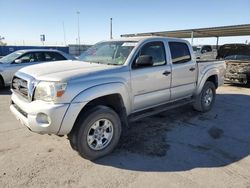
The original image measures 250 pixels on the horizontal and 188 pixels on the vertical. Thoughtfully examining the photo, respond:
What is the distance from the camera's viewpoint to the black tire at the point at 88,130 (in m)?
3.59

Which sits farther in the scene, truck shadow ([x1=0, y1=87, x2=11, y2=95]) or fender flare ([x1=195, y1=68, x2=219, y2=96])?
truck shadow ([x1=0, y1=87, x2=11, y2=95])

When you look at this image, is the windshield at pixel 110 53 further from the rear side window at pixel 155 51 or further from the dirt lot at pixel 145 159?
the dirt lot at pixel 145 159

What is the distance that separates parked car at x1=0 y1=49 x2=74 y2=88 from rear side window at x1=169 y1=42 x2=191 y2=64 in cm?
602

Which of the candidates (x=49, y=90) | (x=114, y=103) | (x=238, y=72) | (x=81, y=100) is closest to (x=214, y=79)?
(x=114, y=103)

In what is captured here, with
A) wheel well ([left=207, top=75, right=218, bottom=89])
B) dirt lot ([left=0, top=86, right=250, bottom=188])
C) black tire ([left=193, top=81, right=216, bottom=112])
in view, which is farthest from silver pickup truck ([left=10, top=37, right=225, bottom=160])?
wheel well ([left=207, top=75, right=218, bottom=89])

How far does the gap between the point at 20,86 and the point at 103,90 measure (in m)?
1.39

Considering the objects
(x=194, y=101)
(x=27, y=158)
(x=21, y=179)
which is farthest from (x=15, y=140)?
(x=194, y=101)

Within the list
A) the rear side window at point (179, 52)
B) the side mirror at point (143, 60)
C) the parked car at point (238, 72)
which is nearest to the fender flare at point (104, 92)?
the side mirror at point (143, 60)

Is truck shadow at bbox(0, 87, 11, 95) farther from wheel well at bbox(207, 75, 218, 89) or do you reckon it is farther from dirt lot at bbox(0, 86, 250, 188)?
wheel well at bbox(207, 75, 218, 89)

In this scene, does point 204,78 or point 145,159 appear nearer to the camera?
point 145,159

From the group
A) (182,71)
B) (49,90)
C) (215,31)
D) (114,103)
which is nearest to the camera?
(49,90)

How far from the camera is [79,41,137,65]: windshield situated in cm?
441

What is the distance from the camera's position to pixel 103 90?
3689 mm

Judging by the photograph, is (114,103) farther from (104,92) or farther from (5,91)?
(5,91)
